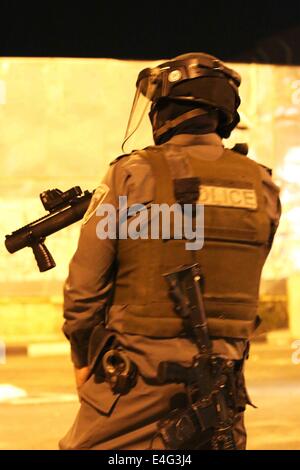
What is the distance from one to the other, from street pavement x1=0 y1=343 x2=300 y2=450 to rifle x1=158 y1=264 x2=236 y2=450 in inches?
115

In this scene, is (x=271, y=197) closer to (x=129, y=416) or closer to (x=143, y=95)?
(x=143, y=95)

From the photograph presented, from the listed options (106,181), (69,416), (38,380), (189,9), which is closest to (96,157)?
(189,9)

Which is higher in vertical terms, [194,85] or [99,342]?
[194,85]

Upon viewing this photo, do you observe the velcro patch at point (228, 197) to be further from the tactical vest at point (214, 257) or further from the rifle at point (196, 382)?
the rifle at point (196, 382)

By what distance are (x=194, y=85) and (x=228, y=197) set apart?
33 cm

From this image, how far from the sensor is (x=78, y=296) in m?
2.29

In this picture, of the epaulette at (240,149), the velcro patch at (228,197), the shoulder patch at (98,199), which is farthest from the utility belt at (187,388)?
the epaulette at (240,149)

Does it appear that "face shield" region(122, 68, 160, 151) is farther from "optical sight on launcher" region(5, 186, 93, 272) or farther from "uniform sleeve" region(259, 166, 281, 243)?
"uniform sleeve" region(259, 166, 281, 243)

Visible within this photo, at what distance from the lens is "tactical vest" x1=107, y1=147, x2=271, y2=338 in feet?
7.57

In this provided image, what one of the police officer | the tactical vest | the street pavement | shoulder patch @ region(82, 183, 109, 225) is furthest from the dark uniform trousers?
the street pavement

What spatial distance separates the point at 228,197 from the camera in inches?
94.3

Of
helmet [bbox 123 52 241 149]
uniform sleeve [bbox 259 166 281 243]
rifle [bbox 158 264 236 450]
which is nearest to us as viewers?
rifle [bbox 158 264 236 450]

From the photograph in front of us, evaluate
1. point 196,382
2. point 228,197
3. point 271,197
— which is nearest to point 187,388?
point 196,382
